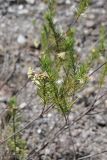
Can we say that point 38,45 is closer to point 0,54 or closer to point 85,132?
point 0,54

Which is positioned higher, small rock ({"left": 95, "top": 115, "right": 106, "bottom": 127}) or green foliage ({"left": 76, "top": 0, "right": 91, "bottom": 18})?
green foliage ({"left": 76, "top": 0, "right": 91, "bottom": 18})

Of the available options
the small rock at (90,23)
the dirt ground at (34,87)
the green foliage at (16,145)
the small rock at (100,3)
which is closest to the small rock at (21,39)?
the dirt ground at (34,87)

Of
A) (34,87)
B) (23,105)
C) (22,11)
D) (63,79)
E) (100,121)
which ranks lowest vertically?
(63,79)

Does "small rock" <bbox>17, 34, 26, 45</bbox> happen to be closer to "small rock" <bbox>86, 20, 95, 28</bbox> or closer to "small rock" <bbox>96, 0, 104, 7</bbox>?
"small rock" <bbox>86, 20, 95, 28</bbox>

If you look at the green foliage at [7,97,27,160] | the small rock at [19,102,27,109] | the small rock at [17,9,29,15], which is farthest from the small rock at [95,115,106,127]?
the small rock at [17,9,29,15]

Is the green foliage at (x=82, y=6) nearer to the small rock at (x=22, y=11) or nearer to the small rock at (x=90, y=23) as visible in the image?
the small rock at (x=90, y=23)

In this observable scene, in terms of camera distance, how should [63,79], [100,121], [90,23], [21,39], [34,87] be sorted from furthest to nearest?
1. [90,23]
2. [21,39]
3. [34,87]
4. [100,121]
5. [63,79]

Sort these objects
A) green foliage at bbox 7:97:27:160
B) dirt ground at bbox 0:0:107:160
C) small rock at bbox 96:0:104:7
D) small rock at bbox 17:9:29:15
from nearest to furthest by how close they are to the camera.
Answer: green foliage at bbox 7:97:27:160 → dirt ground at bbox 0:0:107:160 → small rock at bbox 17:9:29:15 → small rock at bbox 96:0:104:7

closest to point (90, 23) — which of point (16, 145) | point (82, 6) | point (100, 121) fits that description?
point (100, 121)

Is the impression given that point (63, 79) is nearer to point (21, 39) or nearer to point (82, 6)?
point (82, 6)
